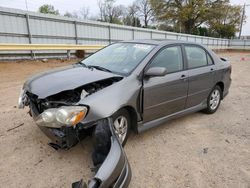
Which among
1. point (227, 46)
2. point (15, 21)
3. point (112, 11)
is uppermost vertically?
point (112, 11)

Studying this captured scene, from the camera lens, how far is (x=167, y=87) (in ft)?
11.8

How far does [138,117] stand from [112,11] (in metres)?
56.8

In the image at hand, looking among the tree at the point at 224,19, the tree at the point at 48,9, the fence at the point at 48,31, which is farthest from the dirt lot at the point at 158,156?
the tree at the point at 48,9

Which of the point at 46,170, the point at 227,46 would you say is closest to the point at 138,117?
the point at 46,170

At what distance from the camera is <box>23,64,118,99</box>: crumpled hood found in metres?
2.74

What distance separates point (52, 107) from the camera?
8.82 feet

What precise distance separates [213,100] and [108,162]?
3696mm

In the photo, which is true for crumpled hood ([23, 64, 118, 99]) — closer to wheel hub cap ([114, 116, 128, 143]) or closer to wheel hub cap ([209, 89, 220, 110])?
wheel hub cap ([114, 116, 128, 143])

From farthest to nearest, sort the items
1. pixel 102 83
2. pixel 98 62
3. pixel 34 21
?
1. pixel 34 21
2. pixel 98 62
3. pixel 102 83

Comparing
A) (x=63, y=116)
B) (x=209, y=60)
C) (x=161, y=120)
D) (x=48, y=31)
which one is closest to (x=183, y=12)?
(x=48, y=31)

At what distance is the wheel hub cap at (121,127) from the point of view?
119 inches

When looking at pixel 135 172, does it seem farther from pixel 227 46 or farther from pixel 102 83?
pixel 227 46

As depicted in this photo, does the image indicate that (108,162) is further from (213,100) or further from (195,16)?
(195,16)

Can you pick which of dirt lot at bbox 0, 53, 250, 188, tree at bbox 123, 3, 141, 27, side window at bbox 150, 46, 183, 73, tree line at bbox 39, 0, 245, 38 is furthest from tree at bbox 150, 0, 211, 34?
dirt lot at bbox 0, 53, 250, 188
